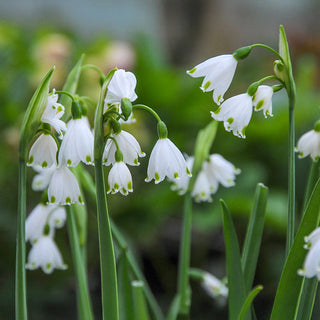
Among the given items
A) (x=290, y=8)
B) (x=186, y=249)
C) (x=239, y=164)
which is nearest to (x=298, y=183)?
(x=239, y=164)

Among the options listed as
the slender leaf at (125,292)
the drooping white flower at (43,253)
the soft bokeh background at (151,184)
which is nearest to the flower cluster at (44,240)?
the drooping white flower at (43,253)

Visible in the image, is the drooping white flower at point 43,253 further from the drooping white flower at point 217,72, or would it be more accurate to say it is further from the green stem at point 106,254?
the drooping white flower at point 217,72

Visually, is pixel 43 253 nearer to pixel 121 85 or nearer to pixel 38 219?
Answer: pixel 38 219

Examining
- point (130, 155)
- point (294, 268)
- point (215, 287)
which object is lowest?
point (215, 287)

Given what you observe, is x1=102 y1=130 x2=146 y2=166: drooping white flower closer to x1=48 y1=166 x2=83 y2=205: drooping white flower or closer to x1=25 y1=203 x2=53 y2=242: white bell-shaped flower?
x1=48 y1=166 x2=83 y2=205: drooping white flower

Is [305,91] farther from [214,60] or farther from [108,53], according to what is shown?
[214,60]

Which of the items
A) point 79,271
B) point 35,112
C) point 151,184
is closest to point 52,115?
point 35,112
